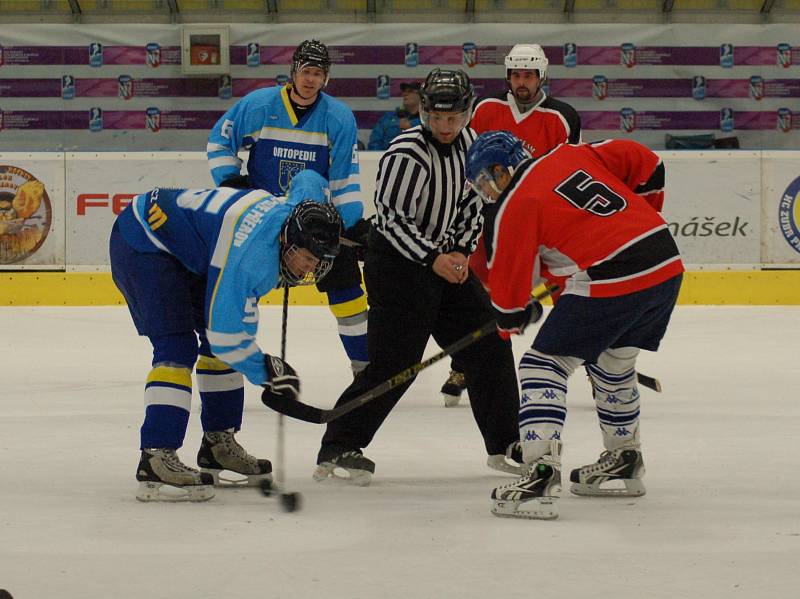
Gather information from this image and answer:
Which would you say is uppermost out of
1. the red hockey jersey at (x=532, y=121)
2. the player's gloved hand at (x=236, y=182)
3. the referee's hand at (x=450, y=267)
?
the red hockey jersey at (x=532, y=121)

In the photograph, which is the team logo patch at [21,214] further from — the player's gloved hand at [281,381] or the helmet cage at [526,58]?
the player's gloved hand at [281,381]

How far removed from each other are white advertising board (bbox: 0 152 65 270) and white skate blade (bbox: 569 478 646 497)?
18.8ft

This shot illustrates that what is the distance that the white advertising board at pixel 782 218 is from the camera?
857 cm

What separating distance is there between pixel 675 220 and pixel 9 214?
415 centimetres

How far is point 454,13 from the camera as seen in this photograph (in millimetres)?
11219

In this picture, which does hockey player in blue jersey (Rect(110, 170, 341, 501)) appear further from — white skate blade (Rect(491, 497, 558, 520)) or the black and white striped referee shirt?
white skate blade (Rect(491, 497, 558, 520))

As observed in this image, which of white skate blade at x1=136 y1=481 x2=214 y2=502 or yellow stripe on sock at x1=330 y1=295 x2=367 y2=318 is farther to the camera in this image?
yellow stripe on sock at x1=330 y1=295 x2=367 y2=318

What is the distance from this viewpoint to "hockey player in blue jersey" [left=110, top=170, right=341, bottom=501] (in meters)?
3.15

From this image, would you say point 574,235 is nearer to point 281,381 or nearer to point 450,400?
point 281,381

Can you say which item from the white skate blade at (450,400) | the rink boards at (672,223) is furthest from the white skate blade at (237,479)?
the rink boards at (672,223)

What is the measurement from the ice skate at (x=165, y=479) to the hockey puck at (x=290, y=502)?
0.22 meters

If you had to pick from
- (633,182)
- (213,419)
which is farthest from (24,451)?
(633,182)

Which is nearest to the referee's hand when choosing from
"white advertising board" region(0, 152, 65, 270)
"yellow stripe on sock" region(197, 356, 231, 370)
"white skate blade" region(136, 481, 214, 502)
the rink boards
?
"yellow stripe on sock" region(197, 356, 231, 370)

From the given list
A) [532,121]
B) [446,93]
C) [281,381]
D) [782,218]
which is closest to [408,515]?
[281,381]
